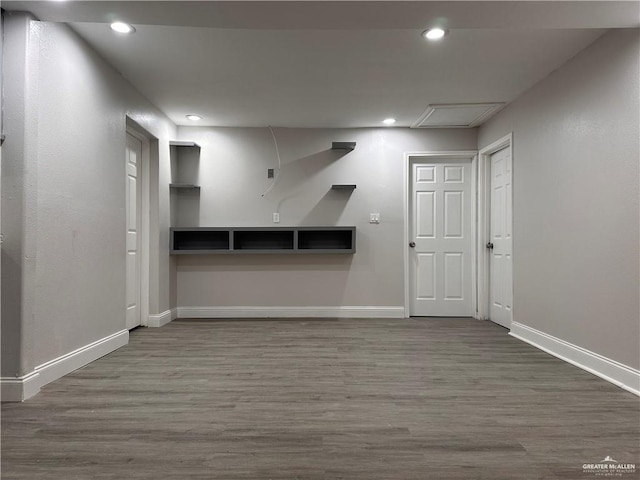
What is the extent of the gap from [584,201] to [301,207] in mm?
2915

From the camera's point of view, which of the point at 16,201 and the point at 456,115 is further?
the point at 456,115

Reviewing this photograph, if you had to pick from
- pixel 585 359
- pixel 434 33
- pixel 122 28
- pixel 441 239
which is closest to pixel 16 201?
pixel 122 28

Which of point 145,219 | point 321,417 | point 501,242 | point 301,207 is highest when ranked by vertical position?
point 301,207

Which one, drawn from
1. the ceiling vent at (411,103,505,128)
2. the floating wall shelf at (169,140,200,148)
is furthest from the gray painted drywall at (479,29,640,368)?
the floating wall shelf at (169,140,200,148)

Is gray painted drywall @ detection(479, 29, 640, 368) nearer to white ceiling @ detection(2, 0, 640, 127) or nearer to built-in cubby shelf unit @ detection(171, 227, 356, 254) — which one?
white ceiling @ detection(2, 0, 640, 127)

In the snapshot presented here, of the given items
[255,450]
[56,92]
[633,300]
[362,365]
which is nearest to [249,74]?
[56,92]

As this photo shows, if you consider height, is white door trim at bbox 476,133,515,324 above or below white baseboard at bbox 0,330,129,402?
above

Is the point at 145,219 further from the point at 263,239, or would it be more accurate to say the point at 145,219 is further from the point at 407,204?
the point at 407,204

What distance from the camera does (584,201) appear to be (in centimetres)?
271

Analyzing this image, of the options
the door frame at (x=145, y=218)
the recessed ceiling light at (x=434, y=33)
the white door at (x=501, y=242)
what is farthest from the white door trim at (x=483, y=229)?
the door frame at (x=145, y=218)

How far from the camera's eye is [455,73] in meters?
3.11

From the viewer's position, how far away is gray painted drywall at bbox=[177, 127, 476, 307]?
15.0ft

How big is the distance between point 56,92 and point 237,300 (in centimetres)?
289

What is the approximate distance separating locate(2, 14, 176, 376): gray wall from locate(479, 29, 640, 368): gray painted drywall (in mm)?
3725
